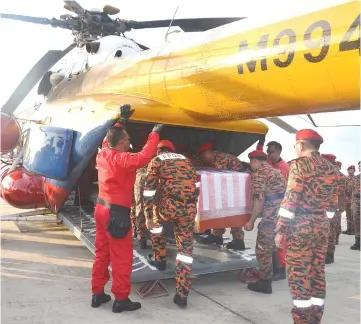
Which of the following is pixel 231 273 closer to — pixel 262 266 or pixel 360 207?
pixel 262 266

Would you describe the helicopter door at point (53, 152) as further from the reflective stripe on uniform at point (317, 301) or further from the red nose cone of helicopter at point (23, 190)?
the reflective stripe on uniform at point (317, 301)

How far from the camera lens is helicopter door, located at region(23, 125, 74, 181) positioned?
189 inches

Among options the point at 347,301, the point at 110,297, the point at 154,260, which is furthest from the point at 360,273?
the point at 110,297

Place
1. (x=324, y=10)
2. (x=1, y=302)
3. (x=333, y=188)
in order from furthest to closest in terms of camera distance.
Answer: (x=1, y=302), (x=333, y=188), (x=324, y=10)

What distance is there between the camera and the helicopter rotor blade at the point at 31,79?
24.3 ft

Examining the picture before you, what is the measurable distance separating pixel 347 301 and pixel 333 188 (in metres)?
1.66

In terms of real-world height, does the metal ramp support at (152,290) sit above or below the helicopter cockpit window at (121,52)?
below

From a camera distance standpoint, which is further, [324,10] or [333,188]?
[333,188]

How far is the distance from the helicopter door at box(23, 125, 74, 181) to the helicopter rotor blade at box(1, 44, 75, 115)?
2991 millimetres

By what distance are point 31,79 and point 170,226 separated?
14.8 ft

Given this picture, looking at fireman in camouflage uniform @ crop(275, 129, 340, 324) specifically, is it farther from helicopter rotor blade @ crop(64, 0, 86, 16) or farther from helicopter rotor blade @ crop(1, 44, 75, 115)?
helicopter rotor blade @ crop(64, 0, 86, 16)

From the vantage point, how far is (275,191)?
168 inches

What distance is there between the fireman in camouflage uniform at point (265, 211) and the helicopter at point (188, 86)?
705mm

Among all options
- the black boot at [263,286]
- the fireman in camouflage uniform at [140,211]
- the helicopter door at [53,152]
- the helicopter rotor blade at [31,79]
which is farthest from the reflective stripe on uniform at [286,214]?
Result: the helicopter rotor blade at [31,79]
